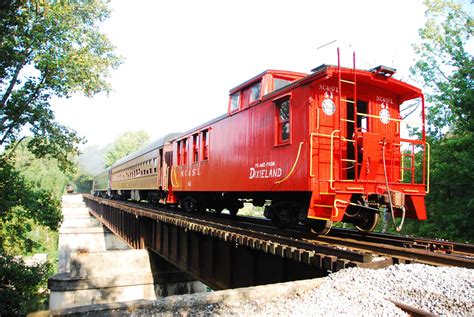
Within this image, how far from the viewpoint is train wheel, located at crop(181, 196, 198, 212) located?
44.7 feet

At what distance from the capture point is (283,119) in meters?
7.73

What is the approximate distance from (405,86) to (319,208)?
3771 mm

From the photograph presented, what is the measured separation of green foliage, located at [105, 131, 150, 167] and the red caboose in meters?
83.1

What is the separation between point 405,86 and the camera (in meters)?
8.07

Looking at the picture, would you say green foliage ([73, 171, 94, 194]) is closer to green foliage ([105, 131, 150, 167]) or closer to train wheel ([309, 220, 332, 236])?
green foliage ([105, 131, 150, 167])

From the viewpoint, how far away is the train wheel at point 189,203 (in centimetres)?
1362

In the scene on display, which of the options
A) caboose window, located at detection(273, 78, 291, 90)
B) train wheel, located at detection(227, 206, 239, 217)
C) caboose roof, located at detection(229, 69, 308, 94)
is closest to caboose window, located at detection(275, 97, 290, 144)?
caboose window, located at detection(273, 78, 291, 90)

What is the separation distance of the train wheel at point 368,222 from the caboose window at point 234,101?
14.2 ft

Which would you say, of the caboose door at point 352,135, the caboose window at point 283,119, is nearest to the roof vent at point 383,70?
the caboose door at point 352,135

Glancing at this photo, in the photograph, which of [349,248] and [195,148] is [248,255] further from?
[195,148]

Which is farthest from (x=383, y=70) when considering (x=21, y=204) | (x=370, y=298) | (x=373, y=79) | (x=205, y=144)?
(x=21, y=204)

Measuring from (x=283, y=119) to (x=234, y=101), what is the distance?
256 cm

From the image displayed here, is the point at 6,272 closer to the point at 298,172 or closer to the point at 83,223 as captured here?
the point at 298,172

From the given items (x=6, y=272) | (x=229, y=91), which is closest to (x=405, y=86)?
(x=229, y=91)
